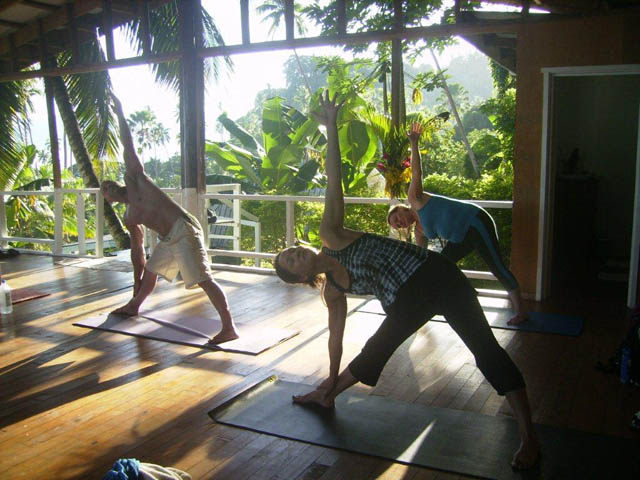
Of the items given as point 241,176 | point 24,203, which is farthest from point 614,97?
point 24,203

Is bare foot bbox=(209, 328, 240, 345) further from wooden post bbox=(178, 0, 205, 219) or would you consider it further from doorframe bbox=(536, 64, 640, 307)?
wooden post bbox=(178, 0, 205, 219)

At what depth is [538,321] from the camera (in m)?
4.54

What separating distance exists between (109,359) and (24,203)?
36.6 feet

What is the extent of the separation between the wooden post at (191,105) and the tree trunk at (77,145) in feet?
10.1

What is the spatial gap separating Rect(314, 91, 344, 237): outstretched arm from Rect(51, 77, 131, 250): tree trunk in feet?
23.8

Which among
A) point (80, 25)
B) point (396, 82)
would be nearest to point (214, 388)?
point (396, 82)

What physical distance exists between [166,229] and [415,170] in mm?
1843

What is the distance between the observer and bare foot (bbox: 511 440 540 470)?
2.38m

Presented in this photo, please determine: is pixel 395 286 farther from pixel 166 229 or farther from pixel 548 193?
pixel 548 193

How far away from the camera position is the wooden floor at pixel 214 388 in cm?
253

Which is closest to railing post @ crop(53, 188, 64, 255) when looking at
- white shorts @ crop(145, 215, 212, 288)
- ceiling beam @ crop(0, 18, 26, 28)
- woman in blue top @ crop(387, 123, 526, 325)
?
ceiling beam @ crop(0, 18, 26, 28)

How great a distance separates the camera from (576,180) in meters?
6.73

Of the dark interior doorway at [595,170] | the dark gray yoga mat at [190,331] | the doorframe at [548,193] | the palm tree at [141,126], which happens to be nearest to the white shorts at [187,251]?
the dark gray yoga mat at [190,331]

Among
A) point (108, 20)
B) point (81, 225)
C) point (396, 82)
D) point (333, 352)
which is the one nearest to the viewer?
point (333, 352)
